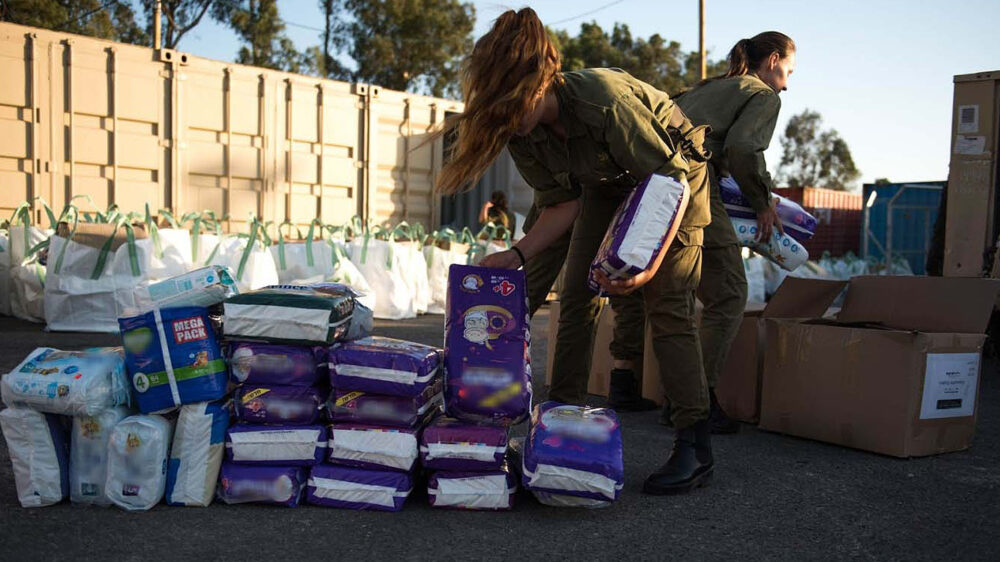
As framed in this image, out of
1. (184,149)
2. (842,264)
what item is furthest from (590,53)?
(184,149)

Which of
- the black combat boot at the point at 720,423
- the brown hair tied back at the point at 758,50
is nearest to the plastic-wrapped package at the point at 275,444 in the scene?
the black combat boot at the point at 720,423

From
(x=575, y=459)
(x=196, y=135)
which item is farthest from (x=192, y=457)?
(x=196, y=135)

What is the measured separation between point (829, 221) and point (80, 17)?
69.5 ft

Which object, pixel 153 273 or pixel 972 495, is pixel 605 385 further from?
pixel 153 273

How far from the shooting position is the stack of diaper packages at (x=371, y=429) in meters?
2.27

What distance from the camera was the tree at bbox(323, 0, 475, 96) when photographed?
27453mm

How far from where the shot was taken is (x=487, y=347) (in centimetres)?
239

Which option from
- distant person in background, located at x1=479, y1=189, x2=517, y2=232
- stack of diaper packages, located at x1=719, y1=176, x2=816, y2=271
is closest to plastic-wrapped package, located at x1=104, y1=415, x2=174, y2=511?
stack of diaper packages, located at x1=719, y1=176, x2=816, y2=271

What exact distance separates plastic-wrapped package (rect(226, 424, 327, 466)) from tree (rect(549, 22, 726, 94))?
3316cm

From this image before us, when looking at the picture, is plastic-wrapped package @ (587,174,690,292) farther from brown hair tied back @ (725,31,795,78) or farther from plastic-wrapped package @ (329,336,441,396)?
brown hair tied back @ (725,31,795,78)

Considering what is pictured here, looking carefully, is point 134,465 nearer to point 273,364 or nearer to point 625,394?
point 273,364

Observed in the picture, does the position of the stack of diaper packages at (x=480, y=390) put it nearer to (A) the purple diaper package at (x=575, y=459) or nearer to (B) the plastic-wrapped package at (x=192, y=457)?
(A) the purple diaper package at (x=575, y=459)

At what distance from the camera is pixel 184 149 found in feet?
29.9

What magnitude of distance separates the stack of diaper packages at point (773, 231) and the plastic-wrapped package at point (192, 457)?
7.35 feet
